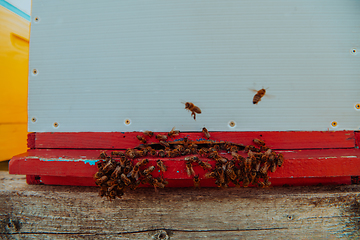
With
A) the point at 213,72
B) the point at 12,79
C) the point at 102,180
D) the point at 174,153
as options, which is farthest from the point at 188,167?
the point at 12,79

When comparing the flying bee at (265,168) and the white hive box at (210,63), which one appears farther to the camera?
the white hive box at (210,63)

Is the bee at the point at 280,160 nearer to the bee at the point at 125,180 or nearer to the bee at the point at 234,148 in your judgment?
the bee at the point at 234,148

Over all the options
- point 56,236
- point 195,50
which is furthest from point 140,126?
point 56,236

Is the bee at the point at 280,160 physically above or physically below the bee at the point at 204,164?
above

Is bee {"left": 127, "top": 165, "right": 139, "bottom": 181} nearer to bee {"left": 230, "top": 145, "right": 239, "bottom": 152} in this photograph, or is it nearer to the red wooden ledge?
the red wooden ledge

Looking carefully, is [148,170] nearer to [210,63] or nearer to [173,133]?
[173,133]

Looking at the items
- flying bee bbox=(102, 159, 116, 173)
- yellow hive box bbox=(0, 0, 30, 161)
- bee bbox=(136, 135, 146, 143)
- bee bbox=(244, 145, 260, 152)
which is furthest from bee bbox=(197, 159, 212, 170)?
yellow hive box bbox=(0, 0, 30, 161)

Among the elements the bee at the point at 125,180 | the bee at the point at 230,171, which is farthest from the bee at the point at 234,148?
the bee at the point at 125,180

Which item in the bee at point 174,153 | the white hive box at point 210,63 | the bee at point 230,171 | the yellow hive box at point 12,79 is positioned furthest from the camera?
the yellow hive box at point 12,79
